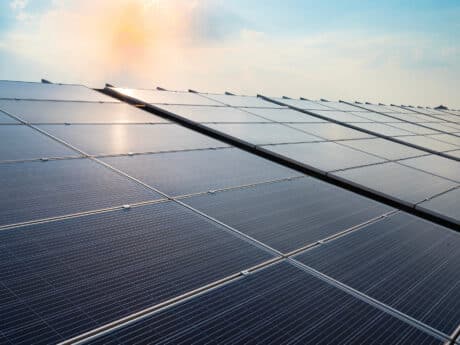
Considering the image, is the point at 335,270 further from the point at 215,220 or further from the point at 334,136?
the point at 334,136

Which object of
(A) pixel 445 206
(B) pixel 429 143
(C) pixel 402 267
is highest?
(B) pixel 429 143

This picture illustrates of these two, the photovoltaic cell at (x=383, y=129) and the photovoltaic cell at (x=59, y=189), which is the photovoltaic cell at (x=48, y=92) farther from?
the photovoltaic cell at (x=383, y=129)

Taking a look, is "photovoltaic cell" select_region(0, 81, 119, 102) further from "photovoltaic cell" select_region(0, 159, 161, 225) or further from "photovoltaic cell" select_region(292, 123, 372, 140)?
"photovoltaic cell" select_region(292, 123, 372, 140)

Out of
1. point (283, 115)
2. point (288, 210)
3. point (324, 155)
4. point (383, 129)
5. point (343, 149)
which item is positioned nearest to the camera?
point (288, 210)

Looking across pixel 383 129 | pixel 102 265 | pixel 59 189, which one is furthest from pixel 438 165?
pixel 102 265

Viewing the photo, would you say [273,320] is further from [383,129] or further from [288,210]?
[383,129]

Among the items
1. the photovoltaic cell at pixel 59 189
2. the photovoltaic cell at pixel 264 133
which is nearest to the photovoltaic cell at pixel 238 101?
the photovoltaic cell at pixel 264 133
